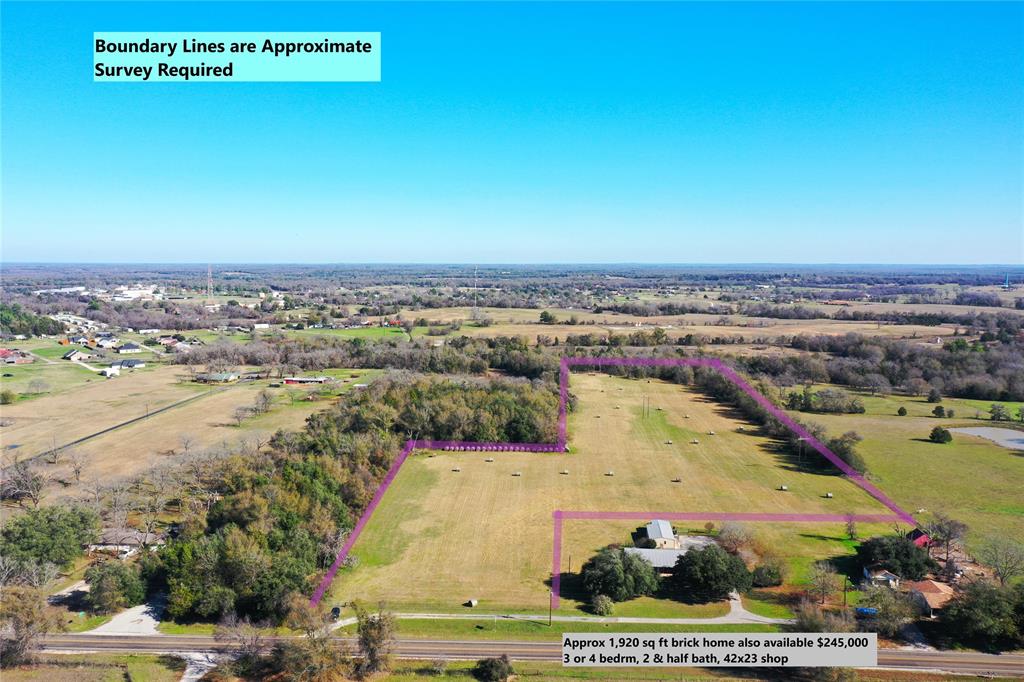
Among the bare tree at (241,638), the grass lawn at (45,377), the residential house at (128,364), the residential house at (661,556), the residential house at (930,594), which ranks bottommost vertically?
the bare tree at (241,638)

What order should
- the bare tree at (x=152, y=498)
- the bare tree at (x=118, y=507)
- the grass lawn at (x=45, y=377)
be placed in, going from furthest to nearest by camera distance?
the grass lawn at (x=45, y=377)
the bare tree at (x=118, y=507)
the bare tree at (x=152, y=498)

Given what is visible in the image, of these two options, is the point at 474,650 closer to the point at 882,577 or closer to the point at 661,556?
the point at 661,556

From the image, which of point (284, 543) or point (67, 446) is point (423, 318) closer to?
point (67, 446)

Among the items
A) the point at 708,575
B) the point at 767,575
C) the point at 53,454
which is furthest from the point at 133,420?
the point at 767,575

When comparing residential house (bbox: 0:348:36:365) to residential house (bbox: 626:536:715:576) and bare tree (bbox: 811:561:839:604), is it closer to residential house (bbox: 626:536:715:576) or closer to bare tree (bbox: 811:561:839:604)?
residential house (bbox: 626:536:715:576)

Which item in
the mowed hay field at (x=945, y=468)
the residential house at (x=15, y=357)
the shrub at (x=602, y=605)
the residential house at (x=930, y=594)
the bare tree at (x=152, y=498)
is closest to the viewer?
the residential house at (x=930, y=594)

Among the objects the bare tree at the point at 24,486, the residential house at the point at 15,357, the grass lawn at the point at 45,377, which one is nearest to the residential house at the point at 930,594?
the bare tree at the point at 24,486

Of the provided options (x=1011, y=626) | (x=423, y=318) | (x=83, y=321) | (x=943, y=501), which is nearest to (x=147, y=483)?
(x=1011, y=626)

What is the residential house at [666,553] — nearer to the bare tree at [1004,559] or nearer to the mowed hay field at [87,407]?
the bare tree at [1004,559]
